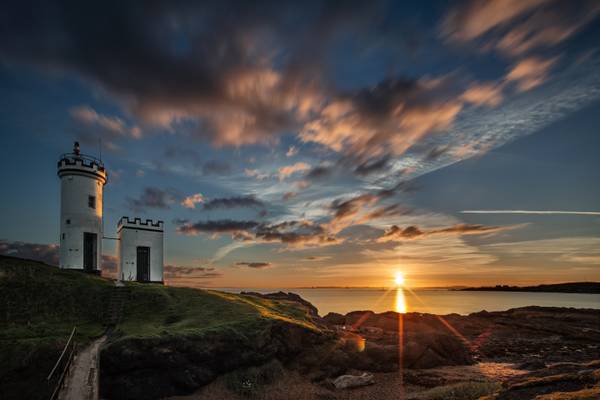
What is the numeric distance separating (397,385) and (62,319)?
73.5 ft

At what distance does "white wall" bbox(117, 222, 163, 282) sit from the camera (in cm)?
3853

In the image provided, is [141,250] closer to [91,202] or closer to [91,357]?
[91,202]

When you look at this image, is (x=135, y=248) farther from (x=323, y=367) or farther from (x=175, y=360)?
(x=323, y=367)

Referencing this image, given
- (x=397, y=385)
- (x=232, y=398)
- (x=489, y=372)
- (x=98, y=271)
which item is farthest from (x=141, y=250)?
(x=489, y=372)

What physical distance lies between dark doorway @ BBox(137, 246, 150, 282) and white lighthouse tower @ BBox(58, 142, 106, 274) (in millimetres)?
4172

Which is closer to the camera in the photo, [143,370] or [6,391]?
[6,391]

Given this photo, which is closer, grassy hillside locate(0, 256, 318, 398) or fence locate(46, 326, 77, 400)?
fence locate(46, 326, 77, 400)

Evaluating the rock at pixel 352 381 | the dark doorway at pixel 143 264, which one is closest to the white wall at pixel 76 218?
the dark doorway at pixel 143 264

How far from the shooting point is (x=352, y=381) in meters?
21.0

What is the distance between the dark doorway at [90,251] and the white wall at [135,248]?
3038 millimetres

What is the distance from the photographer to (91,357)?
17.6m

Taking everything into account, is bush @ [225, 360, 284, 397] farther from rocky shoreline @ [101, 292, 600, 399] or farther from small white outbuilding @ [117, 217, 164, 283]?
small white outbuilding @ [117, 217, 164, 283]

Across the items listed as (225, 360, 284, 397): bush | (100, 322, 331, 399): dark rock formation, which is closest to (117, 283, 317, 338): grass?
(100, 322, 331, 399): dark rock formation

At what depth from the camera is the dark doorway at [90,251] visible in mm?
35312
